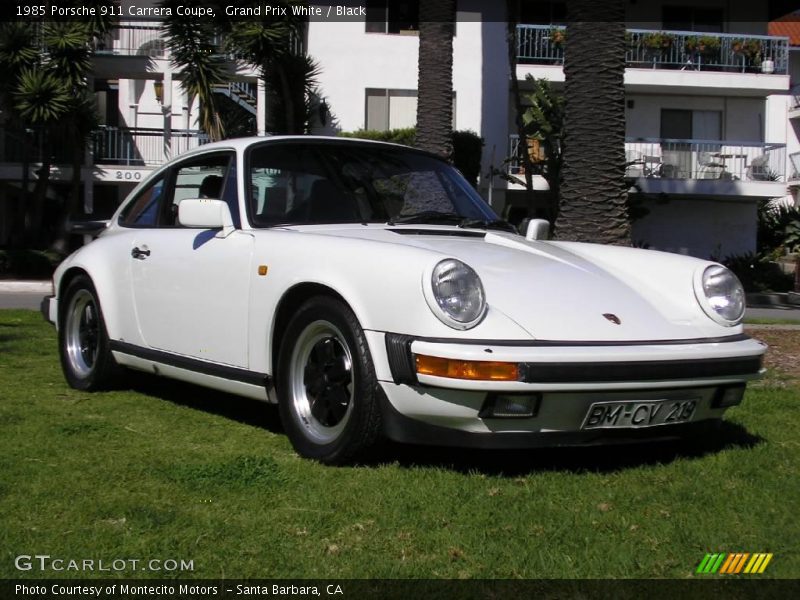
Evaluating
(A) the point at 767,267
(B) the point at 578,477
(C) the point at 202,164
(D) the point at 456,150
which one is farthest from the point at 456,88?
(B) the point at 578,477

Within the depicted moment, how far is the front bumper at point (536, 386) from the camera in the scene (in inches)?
140

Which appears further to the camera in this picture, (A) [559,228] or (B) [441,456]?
(A) [559,228]

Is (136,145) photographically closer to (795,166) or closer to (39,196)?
(39,196)

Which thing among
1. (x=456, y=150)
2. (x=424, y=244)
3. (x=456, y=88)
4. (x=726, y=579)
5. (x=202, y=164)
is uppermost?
(x=456, y=88)

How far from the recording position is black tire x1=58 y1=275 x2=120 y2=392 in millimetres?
5688

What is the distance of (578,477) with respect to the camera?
3889mm

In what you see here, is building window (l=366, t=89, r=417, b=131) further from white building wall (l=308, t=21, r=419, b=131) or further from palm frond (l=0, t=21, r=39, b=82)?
palm frond (l=0, t=21, r=39, b=82)

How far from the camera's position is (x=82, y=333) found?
6031 millimetres

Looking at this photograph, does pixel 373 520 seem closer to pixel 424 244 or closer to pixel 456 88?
pixel 424 244

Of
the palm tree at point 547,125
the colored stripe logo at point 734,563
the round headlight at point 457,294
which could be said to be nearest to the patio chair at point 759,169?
the palm tree at point 547,125

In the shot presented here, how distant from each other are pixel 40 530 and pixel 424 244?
1.90 metres

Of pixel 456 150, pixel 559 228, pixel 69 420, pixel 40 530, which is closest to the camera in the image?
pixel 40 530

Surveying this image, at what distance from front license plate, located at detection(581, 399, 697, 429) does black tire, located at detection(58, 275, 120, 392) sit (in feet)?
10.2

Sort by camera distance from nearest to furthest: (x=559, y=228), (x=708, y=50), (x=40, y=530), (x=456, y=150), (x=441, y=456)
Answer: (x=40, y=530)
(x=441, y=456)
(x=559, y=228)
(x=456, y=150)
(x=708, y=50)
